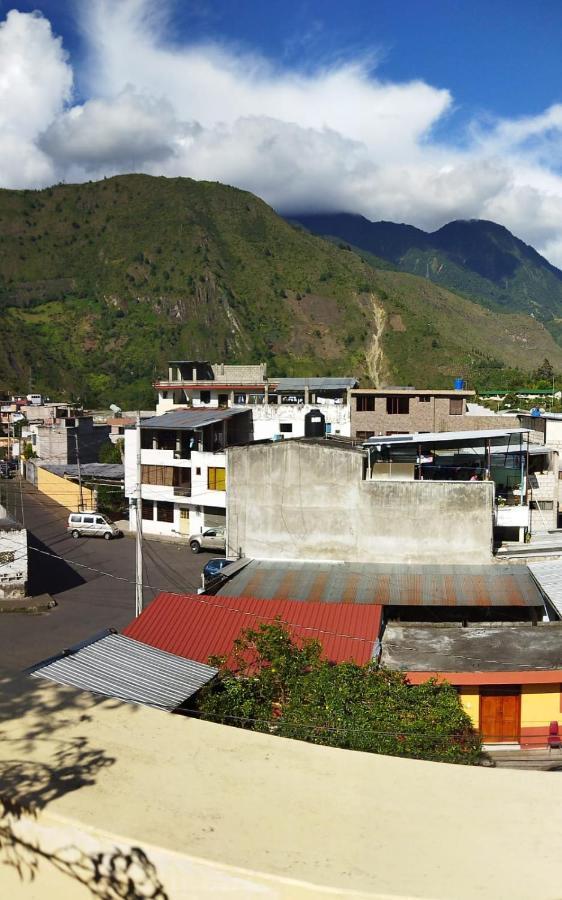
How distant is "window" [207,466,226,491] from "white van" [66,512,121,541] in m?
5.21

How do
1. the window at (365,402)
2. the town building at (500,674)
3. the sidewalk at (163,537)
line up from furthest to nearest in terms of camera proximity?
1. the window at (365,402)
2. the sidewalk at (163,537)
3. the town building at (500,674)

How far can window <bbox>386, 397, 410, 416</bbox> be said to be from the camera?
125 feet

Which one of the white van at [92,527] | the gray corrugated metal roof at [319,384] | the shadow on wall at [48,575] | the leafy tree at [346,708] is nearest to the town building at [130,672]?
the leafy tree at [346,708]

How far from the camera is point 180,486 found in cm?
3061

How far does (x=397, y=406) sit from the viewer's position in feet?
126

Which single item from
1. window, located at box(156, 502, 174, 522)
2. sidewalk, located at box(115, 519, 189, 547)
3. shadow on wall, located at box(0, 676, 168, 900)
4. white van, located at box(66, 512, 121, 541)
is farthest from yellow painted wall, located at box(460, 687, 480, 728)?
white van, located at box(66, 512, 121, 541)

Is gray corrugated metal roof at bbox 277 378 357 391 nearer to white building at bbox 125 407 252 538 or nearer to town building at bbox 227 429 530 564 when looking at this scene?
white building at bbox 125 407 252 538

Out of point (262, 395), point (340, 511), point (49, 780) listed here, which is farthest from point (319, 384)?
point (49, 780)

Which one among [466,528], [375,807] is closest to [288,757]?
[375,807]

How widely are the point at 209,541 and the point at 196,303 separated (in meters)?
110

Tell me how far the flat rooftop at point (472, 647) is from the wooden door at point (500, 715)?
690 mm

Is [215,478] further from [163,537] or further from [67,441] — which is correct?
[67,441]

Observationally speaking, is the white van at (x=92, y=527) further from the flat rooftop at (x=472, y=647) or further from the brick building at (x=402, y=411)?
the flat rooftop at (x=472, y=647)

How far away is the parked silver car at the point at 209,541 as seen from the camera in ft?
94.2
